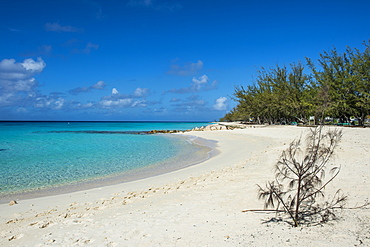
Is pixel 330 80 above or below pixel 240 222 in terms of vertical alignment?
above

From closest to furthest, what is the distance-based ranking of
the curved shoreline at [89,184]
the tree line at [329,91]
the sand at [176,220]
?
the sand at [176,220] < the curved shoreline at [89,184] < the tree line at [329,91]

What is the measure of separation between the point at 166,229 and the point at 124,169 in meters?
8.52

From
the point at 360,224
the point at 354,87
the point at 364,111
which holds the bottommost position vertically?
the point at 360,224

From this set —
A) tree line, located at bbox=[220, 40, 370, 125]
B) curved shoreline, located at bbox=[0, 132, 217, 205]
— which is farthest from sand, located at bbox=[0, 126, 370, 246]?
tree line, located at bbox=[220, 40, 370, 125]

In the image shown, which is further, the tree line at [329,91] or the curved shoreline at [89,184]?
the tree line at [329,91]

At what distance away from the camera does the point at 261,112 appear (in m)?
52.7

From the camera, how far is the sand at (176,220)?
3.62 metres

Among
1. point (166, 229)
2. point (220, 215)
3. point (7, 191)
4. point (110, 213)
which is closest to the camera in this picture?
point (166, 229)

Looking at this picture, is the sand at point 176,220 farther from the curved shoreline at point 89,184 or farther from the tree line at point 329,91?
the tree line at point 329,91

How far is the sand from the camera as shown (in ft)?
11.9

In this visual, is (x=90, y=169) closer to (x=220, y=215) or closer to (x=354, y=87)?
(x=220, y=215)

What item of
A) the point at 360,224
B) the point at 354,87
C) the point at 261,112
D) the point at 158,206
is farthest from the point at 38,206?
the point at 261,112

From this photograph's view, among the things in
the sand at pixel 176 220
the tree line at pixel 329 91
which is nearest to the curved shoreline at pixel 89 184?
the sand at pixel 176 220

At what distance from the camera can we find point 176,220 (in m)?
4.58
